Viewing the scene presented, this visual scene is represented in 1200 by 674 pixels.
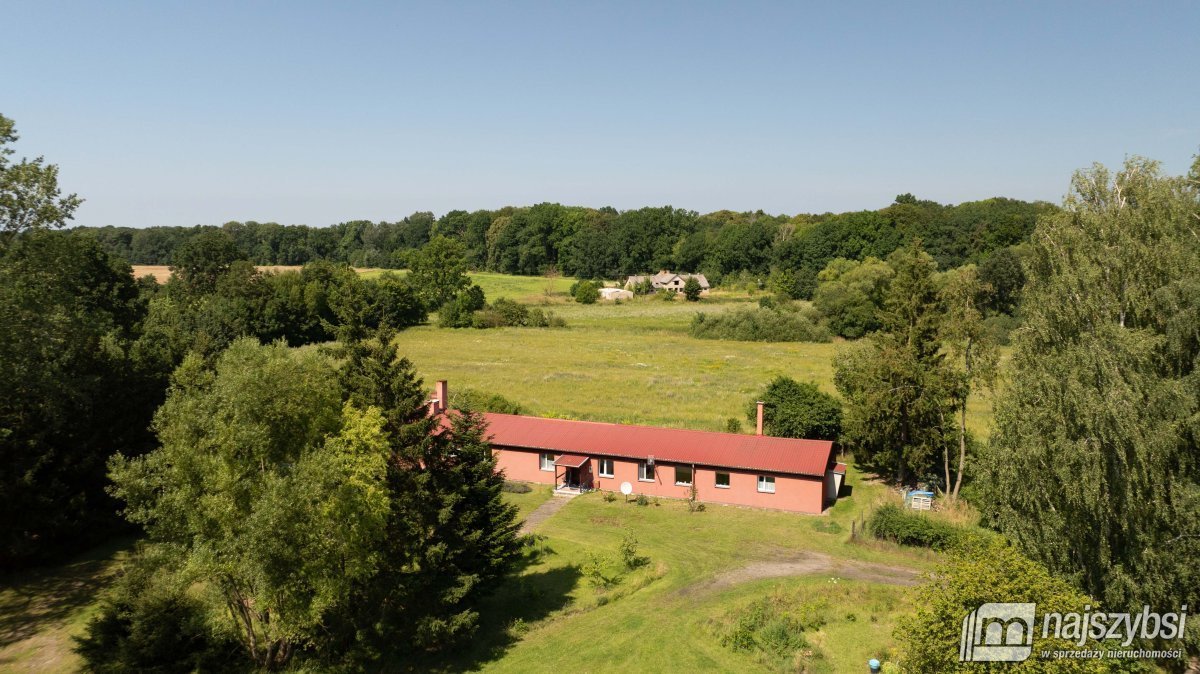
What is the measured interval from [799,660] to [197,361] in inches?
1080

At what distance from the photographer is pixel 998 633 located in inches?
552

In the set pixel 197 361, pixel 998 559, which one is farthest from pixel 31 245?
pixel 998 559

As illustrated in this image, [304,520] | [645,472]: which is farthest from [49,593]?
[645,472]

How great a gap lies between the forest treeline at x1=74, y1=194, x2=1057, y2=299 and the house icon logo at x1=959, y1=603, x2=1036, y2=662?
3958 inches

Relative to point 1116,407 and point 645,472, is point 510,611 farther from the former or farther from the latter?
point 1116,407

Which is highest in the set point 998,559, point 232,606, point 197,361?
point 197,361

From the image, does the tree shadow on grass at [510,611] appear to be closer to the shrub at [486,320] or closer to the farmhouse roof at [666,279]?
the shrub at [486,320]

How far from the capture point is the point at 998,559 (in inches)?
589

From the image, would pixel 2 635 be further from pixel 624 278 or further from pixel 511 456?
pixel 624 278

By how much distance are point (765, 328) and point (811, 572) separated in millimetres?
64857

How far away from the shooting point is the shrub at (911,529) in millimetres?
27812

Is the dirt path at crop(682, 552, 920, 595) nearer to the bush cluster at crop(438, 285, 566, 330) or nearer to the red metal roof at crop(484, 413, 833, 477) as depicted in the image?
the red metal roof at crop(484, 413, 833, 477)

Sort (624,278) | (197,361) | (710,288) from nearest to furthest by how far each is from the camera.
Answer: (197,361) → (710,288) → (624,278)

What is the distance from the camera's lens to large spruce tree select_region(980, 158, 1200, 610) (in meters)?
18.4
